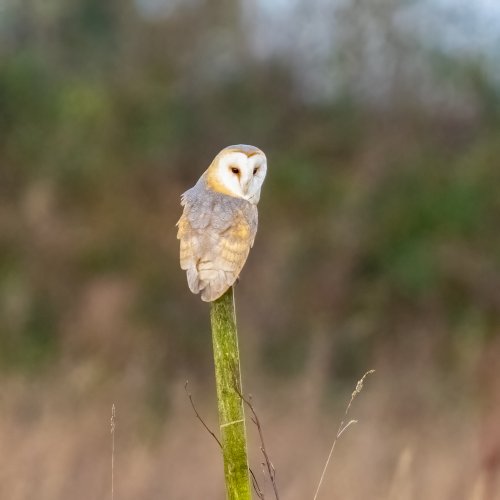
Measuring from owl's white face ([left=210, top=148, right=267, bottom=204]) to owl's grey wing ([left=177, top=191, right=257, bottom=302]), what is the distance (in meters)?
0.05

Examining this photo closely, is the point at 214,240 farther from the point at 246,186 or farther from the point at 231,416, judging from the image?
the point at 231,416

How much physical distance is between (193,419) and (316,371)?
2.16 m

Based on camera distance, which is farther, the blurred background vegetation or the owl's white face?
the blurred background vegetation

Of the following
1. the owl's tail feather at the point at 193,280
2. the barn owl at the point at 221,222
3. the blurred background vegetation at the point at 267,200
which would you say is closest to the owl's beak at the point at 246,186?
the barn owl at the point at 221,222

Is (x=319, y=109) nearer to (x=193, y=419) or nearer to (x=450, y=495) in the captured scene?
(x=193, y=419)

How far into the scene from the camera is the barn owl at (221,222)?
1.60m

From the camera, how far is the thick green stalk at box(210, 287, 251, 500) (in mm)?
1489

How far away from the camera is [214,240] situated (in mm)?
1653

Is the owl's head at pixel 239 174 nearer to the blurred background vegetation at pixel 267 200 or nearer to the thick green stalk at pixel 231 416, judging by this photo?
the thick green stalk at pixel 231 416

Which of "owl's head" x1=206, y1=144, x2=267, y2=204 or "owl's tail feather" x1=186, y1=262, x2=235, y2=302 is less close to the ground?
"owl's head" x1=206, y1=144, x2=267, y2=204

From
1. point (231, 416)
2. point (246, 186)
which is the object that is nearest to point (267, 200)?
point (246, 186)

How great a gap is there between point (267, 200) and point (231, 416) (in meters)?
8.01

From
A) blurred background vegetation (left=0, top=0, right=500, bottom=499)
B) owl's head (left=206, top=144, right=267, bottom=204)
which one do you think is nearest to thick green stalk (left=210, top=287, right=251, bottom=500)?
owl's head (left=206, top=144, right=267, bottom=204)

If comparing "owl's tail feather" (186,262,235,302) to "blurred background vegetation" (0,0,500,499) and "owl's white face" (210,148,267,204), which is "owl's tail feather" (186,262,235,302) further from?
"blurred background vegetation" (0,0,500,499)
